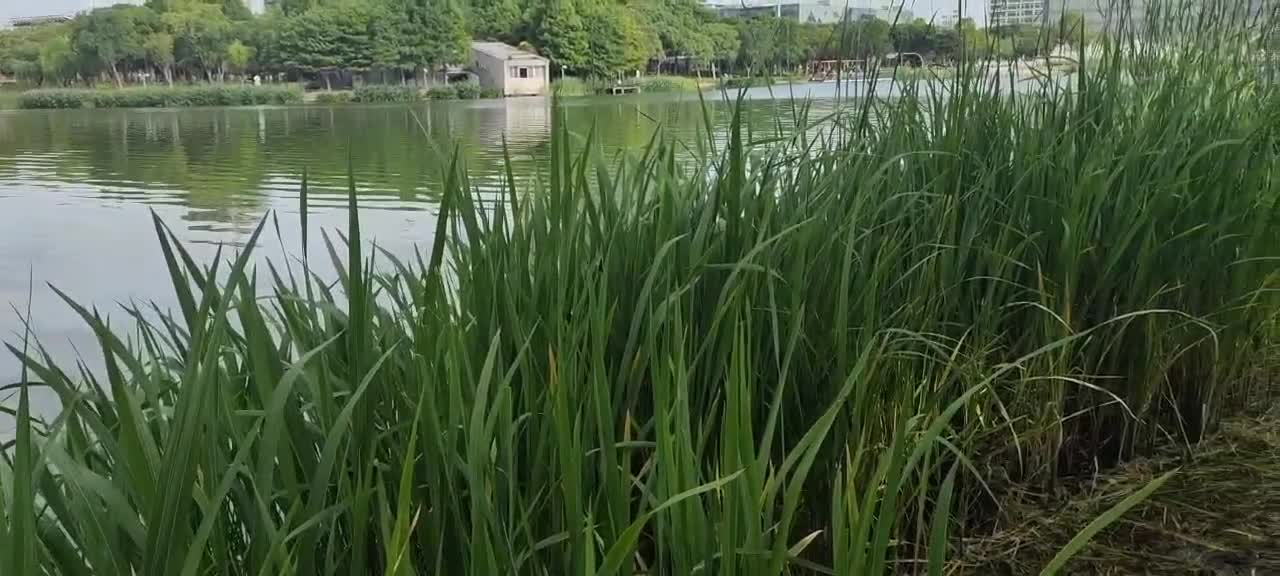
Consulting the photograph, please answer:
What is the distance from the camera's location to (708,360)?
0.65 meters

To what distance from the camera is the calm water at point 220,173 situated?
4.31 ft

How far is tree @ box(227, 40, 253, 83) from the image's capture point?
9.74 metres

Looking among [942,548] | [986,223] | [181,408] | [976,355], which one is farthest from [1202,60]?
[181,408]

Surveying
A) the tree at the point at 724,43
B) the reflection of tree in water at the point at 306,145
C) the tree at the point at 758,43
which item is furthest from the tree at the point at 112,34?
the tree at the point at 758,43

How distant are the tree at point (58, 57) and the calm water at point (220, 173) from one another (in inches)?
34.5

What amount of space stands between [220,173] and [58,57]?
2.73m

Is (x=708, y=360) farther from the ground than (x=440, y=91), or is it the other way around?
(x=440, y=91)

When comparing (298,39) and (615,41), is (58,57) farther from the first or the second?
(615,41)

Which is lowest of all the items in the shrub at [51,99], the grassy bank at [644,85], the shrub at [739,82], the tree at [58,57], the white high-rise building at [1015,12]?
the shrub at [739,82]

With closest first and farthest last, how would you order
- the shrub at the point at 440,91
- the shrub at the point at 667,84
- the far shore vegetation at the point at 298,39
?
the shrub at the point at 667,84, the far shore vegetation at the point at 298,39, the shrub at the point at 440,91

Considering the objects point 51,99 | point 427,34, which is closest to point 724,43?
point 427,34

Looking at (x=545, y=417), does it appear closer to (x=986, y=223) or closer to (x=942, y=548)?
(x=942, y=548)

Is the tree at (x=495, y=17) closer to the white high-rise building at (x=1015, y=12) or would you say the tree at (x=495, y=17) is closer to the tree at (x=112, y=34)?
the white high-rise building at (x=1015, y=12)

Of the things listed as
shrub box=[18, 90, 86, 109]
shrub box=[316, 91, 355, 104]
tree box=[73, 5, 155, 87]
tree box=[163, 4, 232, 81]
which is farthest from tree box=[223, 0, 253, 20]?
shrub box=[18, 90, 86, 109]
